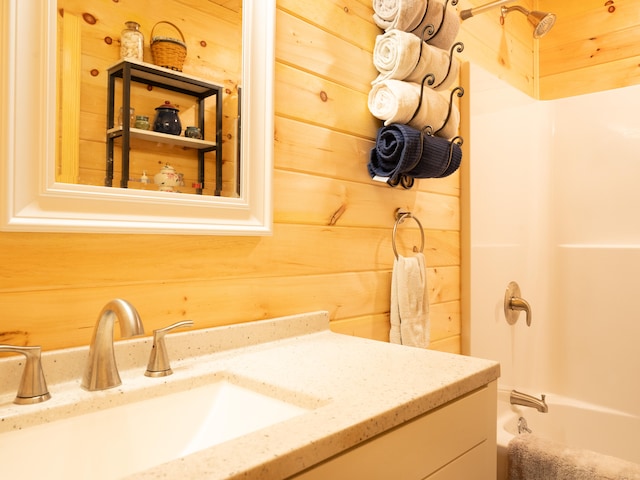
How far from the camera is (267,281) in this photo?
116cm

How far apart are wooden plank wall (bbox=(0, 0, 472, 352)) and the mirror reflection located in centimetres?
13

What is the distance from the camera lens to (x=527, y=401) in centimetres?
187

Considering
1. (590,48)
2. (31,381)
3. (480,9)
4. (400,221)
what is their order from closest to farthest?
(31,381)
(400,221)
(480,9)
(590,48)

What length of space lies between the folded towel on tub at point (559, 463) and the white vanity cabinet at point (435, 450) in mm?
314

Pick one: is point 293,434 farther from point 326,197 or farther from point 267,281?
point 326,197

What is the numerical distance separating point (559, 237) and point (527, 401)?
0.90 metres

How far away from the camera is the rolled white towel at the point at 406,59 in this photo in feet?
4.56

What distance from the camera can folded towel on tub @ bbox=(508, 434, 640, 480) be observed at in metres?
1.11

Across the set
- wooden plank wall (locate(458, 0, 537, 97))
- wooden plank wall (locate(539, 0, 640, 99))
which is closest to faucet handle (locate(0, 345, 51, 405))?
wooden plank wall (locate(458, 0, 537, 97))

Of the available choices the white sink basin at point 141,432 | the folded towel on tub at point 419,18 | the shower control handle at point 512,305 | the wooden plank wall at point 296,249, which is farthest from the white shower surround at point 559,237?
the white sink basin at point 141,432

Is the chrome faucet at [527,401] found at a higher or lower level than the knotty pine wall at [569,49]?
lower

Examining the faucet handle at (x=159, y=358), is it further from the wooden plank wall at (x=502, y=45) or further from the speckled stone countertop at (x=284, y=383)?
the wooden plank wall at (x=502, y=45)

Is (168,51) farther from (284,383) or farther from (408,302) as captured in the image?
(408,302)

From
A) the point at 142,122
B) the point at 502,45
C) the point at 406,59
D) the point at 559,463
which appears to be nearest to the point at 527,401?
the point at 559,463
